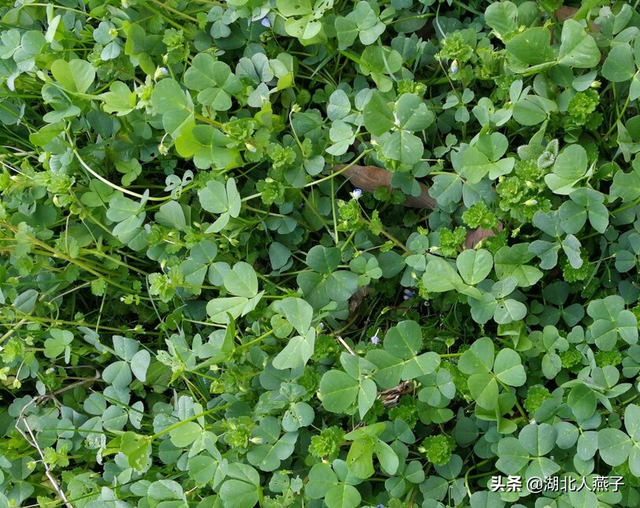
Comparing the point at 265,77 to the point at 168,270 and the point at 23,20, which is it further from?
the point at 23,20

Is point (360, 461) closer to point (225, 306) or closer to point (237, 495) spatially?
point (237, 495)

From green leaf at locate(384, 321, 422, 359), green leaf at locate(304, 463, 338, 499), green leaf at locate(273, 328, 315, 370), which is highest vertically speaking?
green leaf at locate(384, 321, 422, 359)

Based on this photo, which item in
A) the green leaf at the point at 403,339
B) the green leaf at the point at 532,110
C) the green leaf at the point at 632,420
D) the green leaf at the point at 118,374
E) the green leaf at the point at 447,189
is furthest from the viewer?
the green leaf at the point at 118,374

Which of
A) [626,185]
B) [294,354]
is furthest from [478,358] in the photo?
[626,185]

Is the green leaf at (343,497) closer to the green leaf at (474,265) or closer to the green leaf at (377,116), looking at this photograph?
the green leaf at (474,265)

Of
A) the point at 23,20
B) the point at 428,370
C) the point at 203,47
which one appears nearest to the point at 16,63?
the point at 23,20

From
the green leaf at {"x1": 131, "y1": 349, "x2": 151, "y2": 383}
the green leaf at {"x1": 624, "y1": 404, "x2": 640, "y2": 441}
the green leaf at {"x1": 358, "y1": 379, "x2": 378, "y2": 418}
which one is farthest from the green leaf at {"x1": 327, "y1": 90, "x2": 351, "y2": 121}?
the green leaf at {"x1": 624, "y1": 404, "x2": 640, "y2": 441}

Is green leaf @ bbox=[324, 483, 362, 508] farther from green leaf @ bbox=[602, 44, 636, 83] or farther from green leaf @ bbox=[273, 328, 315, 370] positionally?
green leaf @ bbox=[602, 44, 636, 83]

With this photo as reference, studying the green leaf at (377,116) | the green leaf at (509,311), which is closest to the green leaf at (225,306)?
the green leaf at (377,116)
